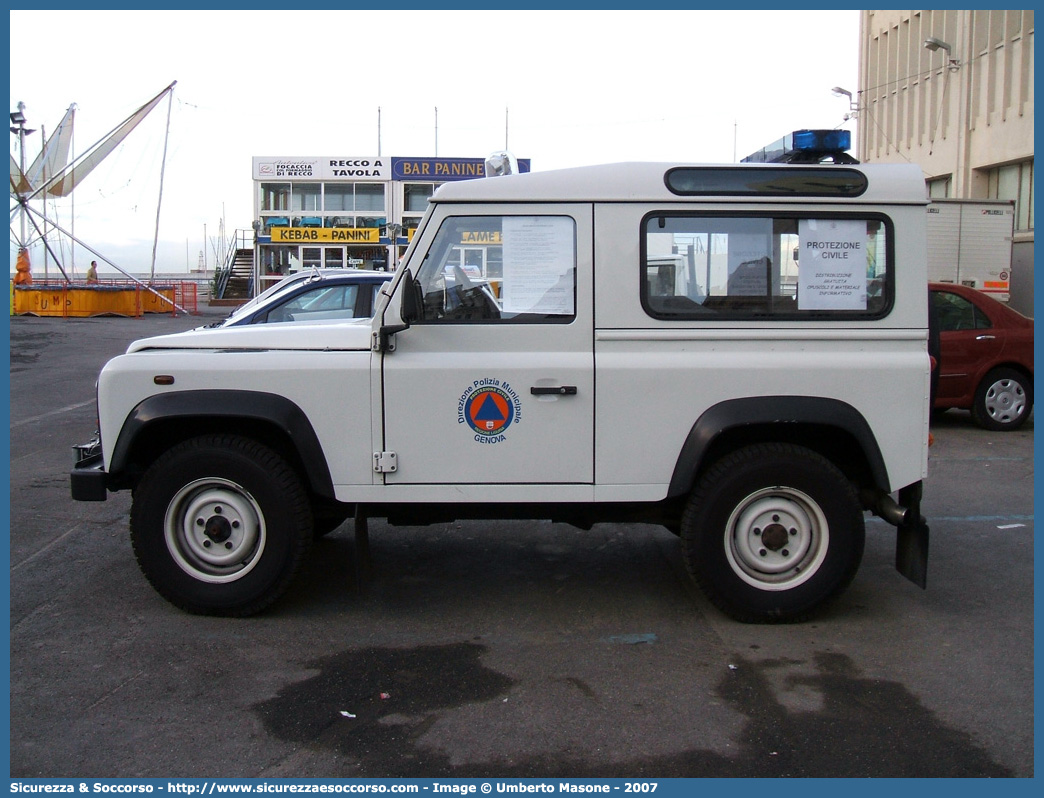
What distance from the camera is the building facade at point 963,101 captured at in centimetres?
2189

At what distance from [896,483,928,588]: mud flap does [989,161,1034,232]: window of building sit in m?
19.8

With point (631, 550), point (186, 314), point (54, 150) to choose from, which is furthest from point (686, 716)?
point (54, 150)

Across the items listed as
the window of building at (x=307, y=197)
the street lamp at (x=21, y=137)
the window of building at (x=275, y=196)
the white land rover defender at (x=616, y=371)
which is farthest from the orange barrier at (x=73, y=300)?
the white land rover defender at (x=616, y=371)

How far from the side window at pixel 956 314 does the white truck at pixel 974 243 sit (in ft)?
Result: 14.4

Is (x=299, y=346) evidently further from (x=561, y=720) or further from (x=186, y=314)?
(x=186, y=314)

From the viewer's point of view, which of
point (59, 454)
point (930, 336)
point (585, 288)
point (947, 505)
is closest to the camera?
point (585, 288)

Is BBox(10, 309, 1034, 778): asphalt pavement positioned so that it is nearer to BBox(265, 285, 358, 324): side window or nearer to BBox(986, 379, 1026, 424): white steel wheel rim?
BBox(265, 285, 358, 324): side window

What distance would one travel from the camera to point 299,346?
5.00 meters

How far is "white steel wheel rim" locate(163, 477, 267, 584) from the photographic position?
5.01 metres

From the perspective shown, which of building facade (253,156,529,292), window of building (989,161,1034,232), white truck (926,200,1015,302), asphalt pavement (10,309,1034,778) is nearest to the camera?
asphalt pavement (10,309,1034,778)

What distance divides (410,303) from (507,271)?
527mm

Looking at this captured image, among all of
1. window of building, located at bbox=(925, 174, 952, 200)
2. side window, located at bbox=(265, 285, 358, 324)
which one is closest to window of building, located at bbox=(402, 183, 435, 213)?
window of building, located at bbox=(925, 174, 952, 200)

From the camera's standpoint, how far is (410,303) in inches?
187

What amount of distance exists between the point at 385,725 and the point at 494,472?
1.44m
